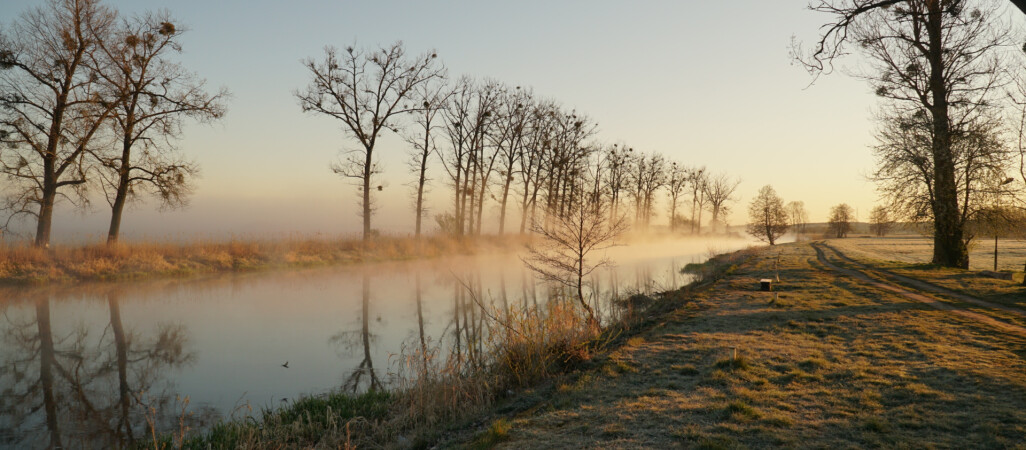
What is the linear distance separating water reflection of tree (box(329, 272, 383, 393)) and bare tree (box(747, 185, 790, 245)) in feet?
133

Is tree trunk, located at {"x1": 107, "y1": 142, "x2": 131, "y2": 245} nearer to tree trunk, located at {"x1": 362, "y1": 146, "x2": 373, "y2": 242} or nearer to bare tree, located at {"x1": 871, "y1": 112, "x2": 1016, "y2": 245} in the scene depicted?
tree trunk, located at {"x1": 362, "y1": 146, "x2": 373, "y2": 242}

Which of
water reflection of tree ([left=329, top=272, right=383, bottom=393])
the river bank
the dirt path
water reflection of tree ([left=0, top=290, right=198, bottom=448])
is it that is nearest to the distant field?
the dirt path

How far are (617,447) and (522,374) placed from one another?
3104 mm

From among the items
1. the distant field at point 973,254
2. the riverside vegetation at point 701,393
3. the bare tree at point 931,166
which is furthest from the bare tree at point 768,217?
→ the riverside vegetation at point 701,393

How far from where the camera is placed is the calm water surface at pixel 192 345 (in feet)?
22.4

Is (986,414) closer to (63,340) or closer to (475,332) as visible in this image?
(475,332)

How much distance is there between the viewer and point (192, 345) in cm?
1030

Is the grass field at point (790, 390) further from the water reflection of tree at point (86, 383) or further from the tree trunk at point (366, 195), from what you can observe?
the tree trunk at point (366, 195)

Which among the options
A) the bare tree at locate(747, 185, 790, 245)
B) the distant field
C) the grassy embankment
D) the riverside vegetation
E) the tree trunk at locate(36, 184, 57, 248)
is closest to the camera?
the riverside vegetation

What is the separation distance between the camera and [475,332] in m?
11.9

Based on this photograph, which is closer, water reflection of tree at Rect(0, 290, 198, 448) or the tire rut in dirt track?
water reflection of tree at Rect(0, 290, 198, 448)

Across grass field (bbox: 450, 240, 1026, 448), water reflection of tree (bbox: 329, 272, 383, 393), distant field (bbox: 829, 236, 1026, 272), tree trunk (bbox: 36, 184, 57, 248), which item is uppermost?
tree trunk (bbox: 36, 184, 57, 248)

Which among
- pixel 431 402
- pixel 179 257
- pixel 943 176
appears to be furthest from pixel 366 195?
pixel 943 176

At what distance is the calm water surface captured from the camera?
6.84 metres
